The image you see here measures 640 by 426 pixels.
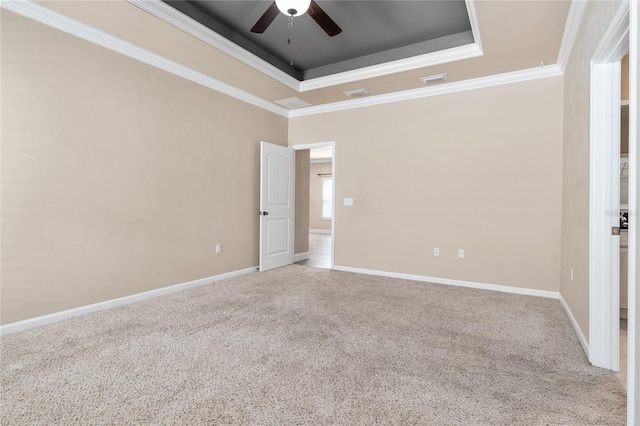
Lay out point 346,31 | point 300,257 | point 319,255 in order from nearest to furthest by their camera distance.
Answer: point 346,31 < point 300,257 < point 319,255

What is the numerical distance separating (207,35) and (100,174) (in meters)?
1.77

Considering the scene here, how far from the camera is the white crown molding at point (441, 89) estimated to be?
3859 millimetres

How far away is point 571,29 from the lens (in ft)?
9.32

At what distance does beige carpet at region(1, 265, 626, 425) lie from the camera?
168 centimetres

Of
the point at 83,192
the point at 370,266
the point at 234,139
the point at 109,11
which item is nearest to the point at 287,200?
the point at 234,139

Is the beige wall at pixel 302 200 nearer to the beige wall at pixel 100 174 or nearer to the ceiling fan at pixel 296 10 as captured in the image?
the beige wall at pixel 100 174

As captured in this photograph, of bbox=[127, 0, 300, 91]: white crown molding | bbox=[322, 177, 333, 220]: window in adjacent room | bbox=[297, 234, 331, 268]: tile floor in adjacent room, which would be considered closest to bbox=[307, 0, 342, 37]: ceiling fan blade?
bbox=[127, 0, 300, 91]: white crown molding

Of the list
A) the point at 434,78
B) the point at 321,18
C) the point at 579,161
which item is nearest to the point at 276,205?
the point at 434,78

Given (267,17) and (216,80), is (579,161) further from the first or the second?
(216,80)

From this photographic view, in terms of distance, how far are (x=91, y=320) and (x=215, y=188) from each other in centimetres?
211

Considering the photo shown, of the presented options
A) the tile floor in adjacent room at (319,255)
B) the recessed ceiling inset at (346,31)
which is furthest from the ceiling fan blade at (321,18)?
the tile floor in adjacent room at (319,255)

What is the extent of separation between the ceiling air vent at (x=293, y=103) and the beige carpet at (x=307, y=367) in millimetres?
3124

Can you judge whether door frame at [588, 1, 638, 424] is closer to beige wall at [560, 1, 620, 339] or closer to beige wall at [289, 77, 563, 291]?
beige wall at [560, 1, 620, 339]

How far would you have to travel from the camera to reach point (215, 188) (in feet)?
14.6
